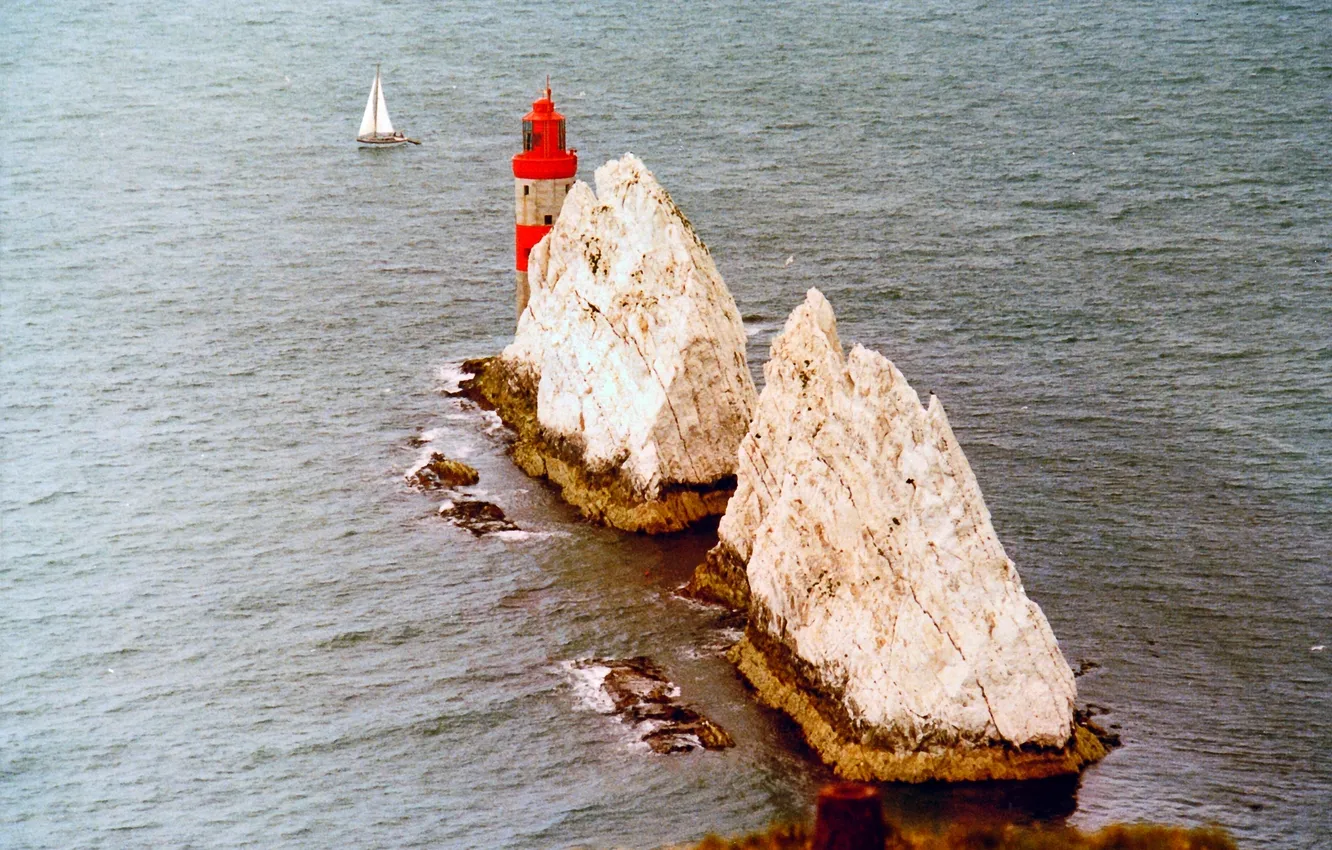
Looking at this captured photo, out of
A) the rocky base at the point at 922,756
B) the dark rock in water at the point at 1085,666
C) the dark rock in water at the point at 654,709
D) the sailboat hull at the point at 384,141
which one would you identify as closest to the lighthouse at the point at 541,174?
the dark rock in water at the point at 654,709

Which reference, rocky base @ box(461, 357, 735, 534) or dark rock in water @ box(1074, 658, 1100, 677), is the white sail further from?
dark rock in water @ box(1074, 658, 1100, 677)

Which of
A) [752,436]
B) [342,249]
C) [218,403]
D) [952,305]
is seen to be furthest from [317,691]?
[342,249]

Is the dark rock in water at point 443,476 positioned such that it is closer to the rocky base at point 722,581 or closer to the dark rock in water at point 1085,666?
the rocky base at point 722,581

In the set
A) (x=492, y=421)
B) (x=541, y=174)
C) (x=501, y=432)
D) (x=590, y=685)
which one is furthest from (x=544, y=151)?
(x=590, y=685)

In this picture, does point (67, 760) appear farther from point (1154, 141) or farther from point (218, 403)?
point (1154, 141)

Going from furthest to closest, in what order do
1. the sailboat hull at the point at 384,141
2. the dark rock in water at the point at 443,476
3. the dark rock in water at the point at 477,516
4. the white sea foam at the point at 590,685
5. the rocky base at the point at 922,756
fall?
1. the sailboat hull at the point at 384,141
2. the dark rock in water at the point at 443,476
3. the dark rock in water at the point at 477,516
4. the white sea foam at the point at 590,685
5. the rocky base at the point at 922,756

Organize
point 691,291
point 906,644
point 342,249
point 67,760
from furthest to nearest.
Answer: point 342,249
point 691,291
point 67,760
point 906,644
